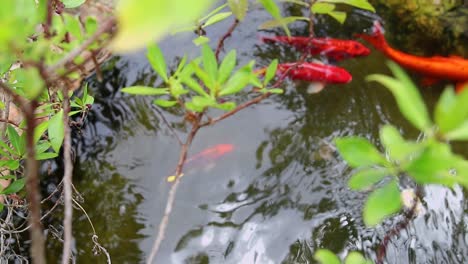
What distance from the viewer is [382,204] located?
816mm

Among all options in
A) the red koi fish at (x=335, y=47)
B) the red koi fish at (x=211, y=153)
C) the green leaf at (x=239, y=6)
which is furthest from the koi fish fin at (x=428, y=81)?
the green leaf at (x=239, y=6)

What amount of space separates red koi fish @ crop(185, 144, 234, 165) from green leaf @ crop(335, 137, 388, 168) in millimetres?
2121

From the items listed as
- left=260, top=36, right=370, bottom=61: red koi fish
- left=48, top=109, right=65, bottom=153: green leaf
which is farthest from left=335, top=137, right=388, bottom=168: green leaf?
left=260, top=36, right=370, bottom=61: red koi fish

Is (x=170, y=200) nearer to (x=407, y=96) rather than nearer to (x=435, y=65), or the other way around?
(x=407, y=96)

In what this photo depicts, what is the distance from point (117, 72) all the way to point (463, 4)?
2.66m

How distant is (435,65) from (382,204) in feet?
9.18

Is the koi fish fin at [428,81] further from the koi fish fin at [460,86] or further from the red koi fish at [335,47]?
the red koi fish at [335,47]

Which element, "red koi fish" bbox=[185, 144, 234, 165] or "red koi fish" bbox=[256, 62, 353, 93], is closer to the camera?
"red koi fish" bbox=[185, 144, 234, 165]

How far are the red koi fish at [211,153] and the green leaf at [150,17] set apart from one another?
2.52 metres

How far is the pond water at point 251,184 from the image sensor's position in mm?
2576

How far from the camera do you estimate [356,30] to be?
3.74 m

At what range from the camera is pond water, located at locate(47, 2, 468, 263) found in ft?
8.45

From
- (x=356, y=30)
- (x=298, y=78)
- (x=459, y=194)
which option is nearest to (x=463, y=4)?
(x=356, y=30)

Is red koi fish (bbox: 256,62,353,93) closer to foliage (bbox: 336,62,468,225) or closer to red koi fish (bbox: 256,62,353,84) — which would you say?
red koi fish (bbox: 256,62,353,84)
